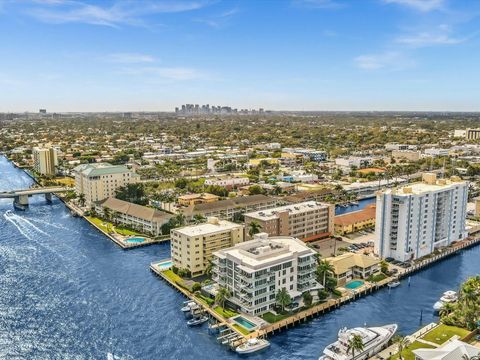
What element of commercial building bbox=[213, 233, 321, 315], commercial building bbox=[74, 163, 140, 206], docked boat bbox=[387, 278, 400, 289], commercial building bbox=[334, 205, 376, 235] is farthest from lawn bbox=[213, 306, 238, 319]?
commercial building bbox=[74, 163, 140, 206]

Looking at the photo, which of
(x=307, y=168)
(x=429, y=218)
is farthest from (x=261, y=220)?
(x=307, y=168)

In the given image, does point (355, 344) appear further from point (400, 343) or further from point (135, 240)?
point (135, 240)

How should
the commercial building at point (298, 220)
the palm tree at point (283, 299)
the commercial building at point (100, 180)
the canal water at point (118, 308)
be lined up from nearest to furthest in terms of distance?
1. the canal water at point (118, 308)
2. the palm tree at point (283, 299)
3. the commercial building at point (298, 220)
4. the commercial building at point (100, 180)

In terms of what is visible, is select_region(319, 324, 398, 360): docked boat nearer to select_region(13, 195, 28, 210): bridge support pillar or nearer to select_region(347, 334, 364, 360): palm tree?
select_region(347, 334, 364, 360): palm tree

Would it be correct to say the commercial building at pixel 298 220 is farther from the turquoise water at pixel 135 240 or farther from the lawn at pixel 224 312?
the lawn at pixel 224 312

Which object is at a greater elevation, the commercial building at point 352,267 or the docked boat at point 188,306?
the commercial building at point 352,267

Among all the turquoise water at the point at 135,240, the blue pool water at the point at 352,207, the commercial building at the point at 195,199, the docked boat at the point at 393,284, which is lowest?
the docked boat at the point at 393,284

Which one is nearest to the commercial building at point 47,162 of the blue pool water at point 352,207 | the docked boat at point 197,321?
the blue pool water at point 352,207

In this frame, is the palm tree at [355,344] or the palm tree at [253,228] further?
the palm tree at [253,228]
